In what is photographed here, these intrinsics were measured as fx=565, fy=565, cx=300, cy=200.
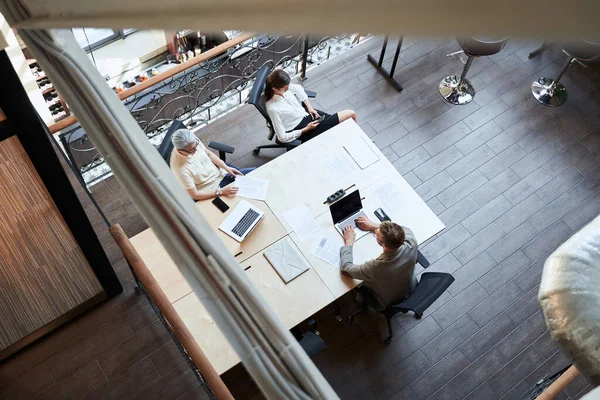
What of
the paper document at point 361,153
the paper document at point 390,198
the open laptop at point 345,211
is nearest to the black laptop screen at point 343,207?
the open laptop at point 345,211

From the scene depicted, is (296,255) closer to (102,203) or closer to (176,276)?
(176,276)

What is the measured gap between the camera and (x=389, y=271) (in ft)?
13.0

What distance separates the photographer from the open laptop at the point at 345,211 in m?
4.37

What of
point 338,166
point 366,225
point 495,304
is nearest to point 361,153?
point 338,166


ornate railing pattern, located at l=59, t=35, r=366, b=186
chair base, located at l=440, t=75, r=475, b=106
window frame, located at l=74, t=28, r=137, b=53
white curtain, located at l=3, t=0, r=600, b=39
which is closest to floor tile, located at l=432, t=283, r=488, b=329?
chair base, located at l=440, t=75, r=475, b=106

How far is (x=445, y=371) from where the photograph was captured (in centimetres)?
463

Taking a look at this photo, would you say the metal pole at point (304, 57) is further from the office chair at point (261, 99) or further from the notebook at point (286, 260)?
the notebook at point (286, 260)

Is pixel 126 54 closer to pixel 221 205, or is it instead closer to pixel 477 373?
pixel 221 205

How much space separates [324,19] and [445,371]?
14.5ft

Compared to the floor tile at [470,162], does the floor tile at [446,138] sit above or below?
above

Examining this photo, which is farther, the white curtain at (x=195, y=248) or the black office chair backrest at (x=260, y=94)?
the black office chair backrest at (x=260, y=94)

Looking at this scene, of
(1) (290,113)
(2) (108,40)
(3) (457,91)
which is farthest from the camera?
(2) (108,40)

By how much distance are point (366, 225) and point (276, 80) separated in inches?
59.4

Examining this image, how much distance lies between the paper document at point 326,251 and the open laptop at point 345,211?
14 cm
